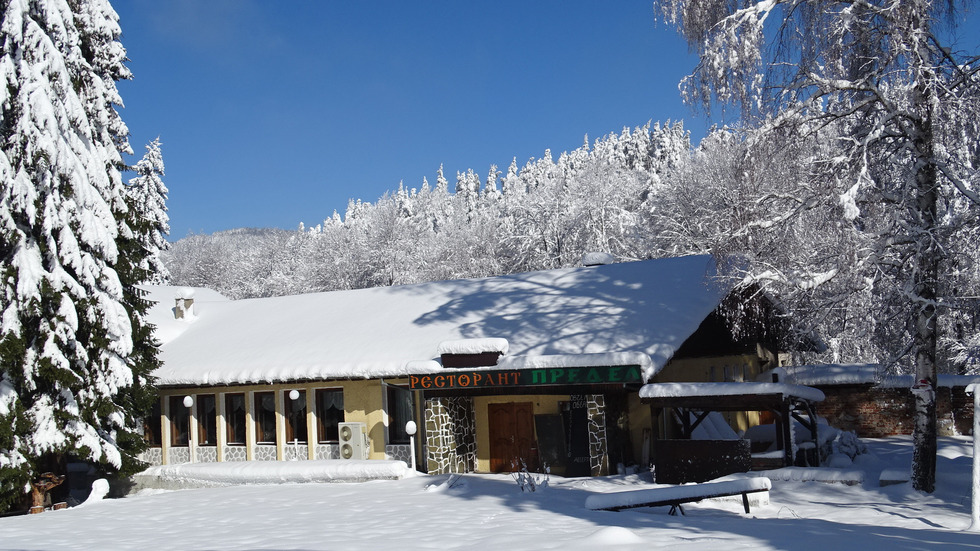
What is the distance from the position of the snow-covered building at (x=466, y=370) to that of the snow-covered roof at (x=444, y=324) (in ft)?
0.17

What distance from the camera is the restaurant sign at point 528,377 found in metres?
15.4

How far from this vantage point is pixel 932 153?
1345 cm

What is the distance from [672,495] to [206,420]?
1385cm

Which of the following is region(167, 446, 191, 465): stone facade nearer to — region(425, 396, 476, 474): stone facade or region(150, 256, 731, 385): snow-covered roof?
region(150, 256, 731, 385): snow-covered roof

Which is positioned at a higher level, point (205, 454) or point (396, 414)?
point (396, 414)

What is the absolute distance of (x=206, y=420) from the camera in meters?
21.0

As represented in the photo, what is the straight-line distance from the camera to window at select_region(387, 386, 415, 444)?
61.5ft

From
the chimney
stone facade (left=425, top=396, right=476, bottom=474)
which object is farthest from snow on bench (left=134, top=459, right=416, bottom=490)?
the chimney

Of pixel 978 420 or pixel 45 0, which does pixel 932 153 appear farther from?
pixel 45 0

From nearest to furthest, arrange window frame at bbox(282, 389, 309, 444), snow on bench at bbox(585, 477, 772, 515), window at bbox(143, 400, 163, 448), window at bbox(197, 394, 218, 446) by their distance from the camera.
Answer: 1. snow on bench at bbox(585, 477, 772, 515)
2. window frame at bbox(282, 389, 309, 444)
3. window at bbox(197, 394, 218, 446)
4. window at bbox(143, 400, 163, 448)

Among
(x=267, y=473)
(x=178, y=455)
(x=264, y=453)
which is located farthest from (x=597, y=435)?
(x=178, y=455)

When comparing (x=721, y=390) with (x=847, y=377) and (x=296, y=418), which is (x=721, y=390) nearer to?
(x=296, y=418)

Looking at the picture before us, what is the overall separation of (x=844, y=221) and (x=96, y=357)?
560 inches

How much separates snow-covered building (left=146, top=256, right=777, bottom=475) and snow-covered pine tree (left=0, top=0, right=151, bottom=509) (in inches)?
143
